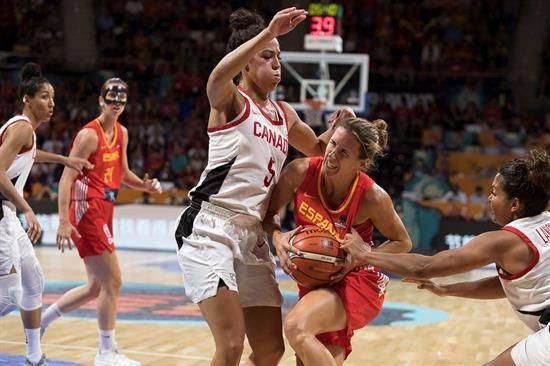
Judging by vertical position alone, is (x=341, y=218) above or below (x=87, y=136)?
above

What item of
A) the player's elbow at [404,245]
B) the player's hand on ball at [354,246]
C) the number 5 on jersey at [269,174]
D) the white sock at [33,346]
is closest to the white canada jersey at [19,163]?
the white sock at [33,346]

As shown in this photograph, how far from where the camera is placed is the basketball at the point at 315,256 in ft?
12.8

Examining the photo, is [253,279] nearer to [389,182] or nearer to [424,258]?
[424,258]

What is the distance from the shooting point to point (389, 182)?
17.9m

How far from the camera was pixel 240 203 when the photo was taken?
402 centimetres

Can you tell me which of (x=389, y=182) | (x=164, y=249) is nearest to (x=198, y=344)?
(x=164, y=249)

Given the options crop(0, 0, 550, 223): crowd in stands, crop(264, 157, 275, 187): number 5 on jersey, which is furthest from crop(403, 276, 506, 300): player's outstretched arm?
crop(0, 0, 550, 223): crowd in stands

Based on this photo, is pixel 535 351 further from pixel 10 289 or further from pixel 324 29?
pixel 324 29

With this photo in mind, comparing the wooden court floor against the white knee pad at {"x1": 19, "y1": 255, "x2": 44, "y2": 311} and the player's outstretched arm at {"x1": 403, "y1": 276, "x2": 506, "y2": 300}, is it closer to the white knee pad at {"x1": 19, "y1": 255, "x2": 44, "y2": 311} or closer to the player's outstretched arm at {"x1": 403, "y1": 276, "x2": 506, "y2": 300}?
the white knee pad at {"x1": 19, "y1": 255, "x2": 44, "y2": 311}

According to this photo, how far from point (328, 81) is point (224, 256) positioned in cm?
1185

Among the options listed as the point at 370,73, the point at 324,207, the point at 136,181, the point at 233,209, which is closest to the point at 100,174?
the point at 136,181

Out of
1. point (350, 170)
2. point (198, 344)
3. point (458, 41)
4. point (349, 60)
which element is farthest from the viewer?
point (458, 41)

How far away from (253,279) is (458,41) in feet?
56.8

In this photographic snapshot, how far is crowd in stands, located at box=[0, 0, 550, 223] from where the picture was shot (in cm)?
1808
